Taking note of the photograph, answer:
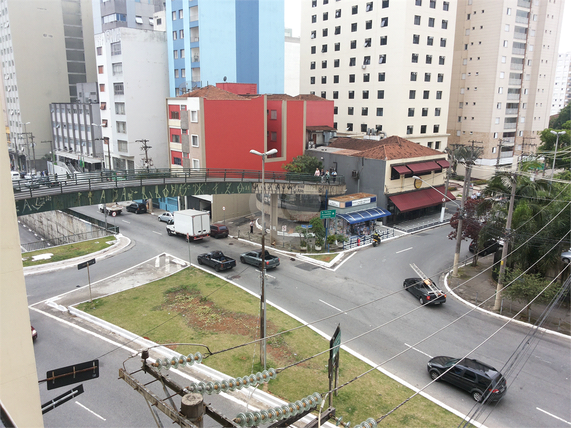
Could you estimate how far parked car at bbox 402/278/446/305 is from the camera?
2650 centimetres

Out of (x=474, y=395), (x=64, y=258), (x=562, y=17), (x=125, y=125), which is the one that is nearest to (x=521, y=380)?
(x=474, y=395)

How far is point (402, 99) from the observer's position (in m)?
60.1

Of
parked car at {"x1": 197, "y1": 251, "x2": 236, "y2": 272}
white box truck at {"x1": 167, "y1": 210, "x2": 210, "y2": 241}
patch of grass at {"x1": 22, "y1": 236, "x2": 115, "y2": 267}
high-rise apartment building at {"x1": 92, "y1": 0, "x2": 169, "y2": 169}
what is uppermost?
high-rise apartment building at {"x1": 92, "y1": 0, "x2": 169, "y2": 169}

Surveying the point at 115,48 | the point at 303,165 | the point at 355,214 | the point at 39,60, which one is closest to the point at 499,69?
the point at 303,165

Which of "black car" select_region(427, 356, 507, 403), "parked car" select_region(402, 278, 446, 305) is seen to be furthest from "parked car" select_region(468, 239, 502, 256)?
"black car" select_region(427, 356, 507, 403)

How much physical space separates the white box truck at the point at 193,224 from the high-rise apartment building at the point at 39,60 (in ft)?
212

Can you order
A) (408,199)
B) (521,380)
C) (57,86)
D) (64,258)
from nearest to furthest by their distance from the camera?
(521,380) < (64,258) < (408,199) < (57,86)

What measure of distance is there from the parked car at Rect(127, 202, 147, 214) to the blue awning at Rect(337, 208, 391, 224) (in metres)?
27.8

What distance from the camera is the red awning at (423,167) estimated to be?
156ft

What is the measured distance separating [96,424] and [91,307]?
11956 millimetres

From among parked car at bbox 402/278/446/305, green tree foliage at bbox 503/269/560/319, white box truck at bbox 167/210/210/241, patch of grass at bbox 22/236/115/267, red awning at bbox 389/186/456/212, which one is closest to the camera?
green tree foliage at bbox 503/269/560/319

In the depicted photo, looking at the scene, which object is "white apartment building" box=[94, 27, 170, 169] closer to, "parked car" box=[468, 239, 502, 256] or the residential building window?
the residential building window

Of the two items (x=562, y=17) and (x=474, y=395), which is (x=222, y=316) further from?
(x=562, y=17)

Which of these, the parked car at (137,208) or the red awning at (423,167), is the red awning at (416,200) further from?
the parked car at (137,208)
